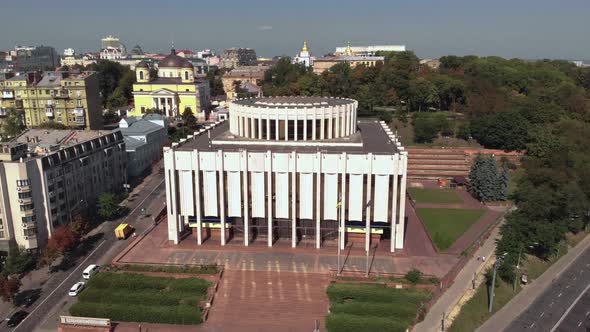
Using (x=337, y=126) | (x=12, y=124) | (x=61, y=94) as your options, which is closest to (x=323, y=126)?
(x=337, y=126)

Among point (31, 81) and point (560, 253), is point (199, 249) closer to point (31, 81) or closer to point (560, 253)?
point (560, 253)

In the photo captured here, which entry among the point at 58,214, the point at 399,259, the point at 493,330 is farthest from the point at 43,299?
the point at 493,330

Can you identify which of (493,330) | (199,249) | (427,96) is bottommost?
(493,330)

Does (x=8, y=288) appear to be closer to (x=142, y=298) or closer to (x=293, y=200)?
(x=142, y=298)

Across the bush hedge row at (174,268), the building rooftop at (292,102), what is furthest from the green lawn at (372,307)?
the building rooftop at (292,102)

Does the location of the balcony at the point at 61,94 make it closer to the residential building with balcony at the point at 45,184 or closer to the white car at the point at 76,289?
the residential building with balcony at the point at 45,184

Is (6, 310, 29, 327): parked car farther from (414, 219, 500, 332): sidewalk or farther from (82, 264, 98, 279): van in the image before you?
(414, 219, 500, 332): sidewalk
